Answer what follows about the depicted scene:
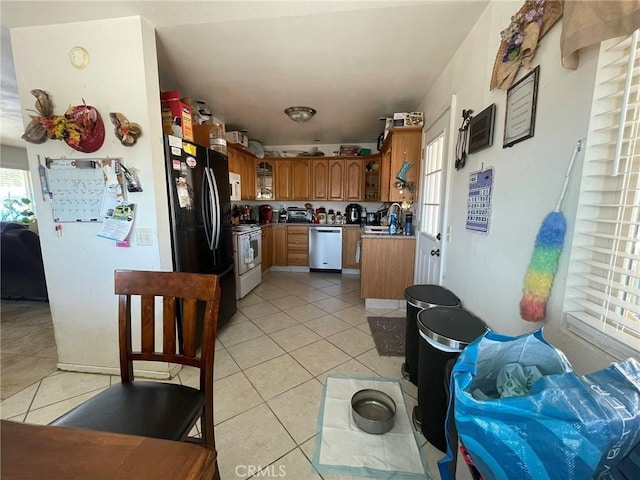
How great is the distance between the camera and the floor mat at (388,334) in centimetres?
216

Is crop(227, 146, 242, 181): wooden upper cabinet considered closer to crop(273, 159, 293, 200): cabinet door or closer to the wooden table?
crop(273, 159, 293, 200): cabinet door

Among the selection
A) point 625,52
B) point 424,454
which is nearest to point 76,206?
point 424,454

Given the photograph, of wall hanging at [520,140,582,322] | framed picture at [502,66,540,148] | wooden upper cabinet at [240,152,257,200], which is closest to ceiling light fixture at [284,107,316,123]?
wooden upper cabinet at [240,152,257,200]

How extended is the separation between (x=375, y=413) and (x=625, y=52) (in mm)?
1851

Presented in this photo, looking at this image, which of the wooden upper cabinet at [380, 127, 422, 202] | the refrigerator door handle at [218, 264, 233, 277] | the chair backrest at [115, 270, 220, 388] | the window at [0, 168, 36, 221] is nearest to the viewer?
the chair backrest at [115, 270, 220, 388]

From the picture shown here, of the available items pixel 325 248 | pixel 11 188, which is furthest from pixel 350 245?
pixel 11 188

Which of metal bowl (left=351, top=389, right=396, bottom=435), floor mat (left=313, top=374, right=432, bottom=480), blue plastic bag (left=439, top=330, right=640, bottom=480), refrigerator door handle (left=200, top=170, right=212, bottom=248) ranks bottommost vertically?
floor mat (left=313, top=374, right=432, bottom=480)

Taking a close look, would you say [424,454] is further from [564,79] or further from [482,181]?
[564,79]

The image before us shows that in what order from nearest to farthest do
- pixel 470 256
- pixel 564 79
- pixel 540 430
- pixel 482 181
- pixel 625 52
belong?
1. pixel 540 430
2. pixel 625 52
3. pixel 564 79
4. pixel 482 181
5. pixel 470 256

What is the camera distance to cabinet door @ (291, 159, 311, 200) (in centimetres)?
475

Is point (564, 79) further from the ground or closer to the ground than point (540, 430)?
further from the ground

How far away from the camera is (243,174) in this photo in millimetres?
4160

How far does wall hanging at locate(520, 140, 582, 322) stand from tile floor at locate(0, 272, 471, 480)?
0.63m

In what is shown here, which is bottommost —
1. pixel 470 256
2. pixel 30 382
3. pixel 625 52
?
pixel 30 382
